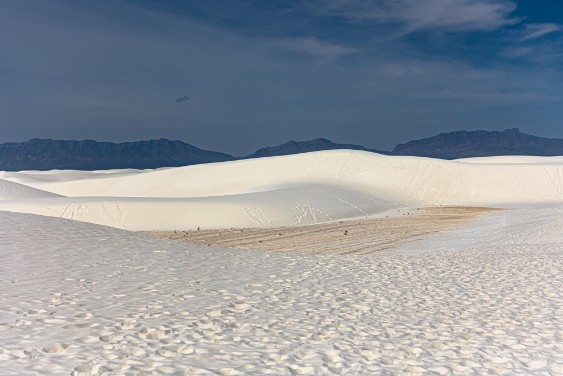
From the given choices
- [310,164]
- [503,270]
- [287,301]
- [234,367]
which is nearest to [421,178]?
[310,164]

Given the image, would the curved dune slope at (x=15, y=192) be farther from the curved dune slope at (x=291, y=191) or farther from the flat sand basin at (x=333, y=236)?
the flat sand basin at (x=333, y=236)

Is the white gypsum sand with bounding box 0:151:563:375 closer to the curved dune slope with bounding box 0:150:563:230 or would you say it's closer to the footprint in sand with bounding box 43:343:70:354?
the footprint in sand with bounding box 43:343:70:354

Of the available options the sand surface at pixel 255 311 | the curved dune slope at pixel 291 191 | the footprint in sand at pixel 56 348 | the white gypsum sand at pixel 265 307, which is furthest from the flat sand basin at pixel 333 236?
the footprint in sand at pixel 56 348

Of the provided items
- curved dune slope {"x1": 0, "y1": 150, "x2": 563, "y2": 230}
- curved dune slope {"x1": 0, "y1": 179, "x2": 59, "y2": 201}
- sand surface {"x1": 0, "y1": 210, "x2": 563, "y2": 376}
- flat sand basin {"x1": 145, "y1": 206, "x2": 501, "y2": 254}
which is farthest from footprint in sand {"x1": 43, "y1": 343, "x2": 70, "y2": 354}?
curved dune slope {"x1": 0, "y1": 179, "x2": 59, "y2": 201}

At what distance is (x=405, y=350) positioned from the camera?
24.0 ft

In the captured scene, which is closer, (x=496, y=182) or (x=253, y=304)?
(x=253, y=304)

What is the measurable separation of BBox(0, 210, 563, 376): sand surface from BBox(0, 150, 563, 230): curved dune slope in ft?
59.9

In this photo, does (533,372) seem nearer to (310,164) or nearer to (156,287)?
(156,287)

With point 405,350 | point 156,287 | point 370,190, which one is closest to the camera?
point 405,350

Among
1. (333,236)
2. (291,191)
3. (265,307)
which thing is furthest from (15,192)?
(265,307)

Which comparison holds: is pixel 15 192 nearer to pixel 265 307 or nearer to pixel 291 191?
pixel 291 191

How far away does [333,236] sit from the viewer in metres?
24.7

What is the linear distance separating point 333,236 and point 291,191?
18838 millimetres

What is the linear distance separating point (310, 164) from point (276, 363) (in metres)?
58.1
